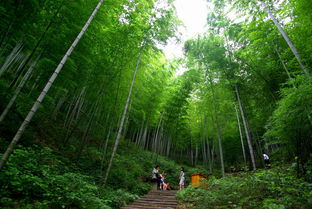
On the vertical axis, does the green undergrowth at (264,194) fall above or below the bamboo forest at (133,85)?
below

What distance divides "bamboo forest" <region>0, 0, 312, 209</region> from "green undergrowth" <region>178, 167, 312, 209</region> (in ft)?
0.08

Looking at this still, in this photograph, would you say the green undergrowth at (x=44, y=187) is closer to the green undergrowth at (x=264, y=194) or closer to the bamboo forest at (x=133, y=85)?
the bamboo forest at (x=133, y=85)

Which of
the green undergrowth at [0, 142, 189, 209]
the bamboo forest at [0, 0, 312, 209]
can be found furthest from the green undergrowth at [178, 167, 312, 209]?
the green undergrowth at [0, 142, 189, 209]

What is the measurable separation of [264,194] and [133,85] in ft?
16.7

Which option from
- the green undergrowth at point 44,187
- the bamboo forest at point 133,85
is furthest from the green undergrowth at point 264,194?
the green undergrowth at point 44,187

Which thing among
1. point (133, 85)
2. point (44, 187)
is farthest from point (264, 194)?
point (133, 85)

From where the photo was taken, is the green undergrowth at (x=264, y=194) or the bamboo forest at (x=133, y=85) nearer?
the green undergrowth at (x=264, y=194)

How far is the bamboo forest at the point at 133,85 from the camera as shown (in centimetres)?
285

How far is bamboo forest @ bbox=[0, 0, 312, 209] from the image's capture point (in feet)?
9.36

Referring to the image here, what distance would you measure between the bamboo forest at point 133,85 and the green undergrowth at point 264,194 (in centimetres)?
3

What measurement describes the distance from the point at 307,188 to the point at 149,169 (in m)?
6.69

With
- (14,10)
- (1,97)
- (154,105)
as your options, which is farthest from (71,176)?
(154,105)

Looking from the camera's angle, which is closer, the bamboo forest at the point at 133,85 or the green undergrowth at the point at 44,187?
the green undergrowth at the point at 44,187

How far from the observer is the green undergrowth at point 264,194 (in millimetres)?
2361
